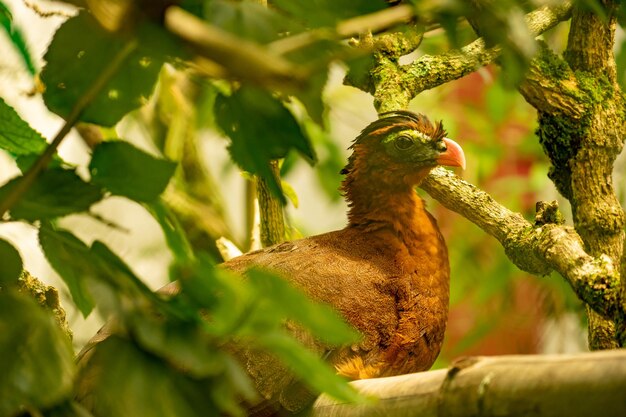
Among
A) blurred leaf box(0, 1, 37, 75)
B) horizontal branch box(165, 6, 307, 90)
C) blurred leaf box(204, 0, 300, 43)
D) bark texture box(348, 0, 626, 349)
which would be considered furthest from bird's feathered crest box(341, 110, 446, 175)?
horizontal branch box(165, 6, 307, 90)

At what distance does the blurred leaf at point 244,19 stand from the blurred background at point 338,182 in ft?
2.60

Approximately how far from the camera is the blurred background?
2486 mm

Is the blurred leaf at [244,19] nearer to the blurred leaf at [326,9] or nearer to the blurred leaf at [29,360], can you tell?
the blurred leaf at [326,9]

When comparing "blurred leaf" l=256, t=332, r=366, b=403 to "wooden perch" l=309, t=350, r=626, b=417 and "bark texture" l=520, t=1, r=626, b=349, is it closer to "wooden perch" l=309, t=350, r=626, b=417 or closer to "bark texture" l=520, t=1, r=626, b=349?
"wooden perch" l=309, t=350, r=626, b=417

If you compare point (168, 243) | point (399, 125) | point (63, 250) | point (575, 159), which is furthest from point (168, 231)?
point (399, 125)

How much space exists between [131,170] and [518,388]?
410 millimetres

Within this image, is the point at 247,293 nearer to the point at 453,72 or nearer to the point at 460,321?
the point at 453,72

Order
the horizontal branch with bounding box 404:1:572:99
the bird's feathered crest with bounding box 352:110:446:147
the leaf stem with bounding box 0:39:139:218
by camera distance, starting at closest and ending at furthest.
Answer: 1. the leaf stem with bounding box 0:39:139:218
2. the horizontal branch with bounding box 404:1:572:99
3. the bird's feathered crest with bounding box 352:110:446:147

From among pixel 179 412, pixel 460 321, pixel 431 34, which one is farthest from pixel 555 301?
pixel 179 412

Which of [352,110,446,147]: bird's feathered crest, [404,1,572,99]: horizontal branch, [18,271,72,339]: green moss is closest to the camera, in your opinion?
[18,271,72,339]: green moss

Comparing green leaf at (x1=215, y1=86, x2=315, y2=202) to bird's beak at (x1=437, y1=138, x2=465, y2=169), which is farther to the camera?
bird's beak at (x1=437, y1=138, x2=465, y2=169)

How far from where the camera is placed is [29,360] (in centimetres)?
66

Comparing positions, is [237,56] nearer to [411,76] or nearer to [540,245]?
[540,245]

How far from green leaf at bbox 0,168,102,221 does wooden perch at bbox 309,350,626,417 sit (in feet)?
1.35
